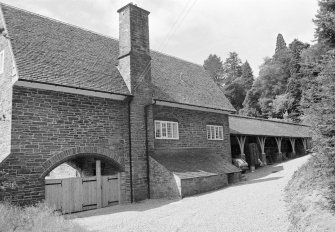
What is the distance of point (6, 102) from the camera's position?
11.4 m

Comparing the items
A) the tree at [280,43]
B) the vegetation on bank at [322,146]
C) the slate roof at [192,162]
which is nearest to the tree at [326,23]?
the vegetation on bank at [322,146]

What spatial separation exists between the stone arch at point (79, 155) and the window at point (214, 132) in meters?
7.41

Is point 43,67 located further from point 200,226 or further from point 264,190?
point 264,190

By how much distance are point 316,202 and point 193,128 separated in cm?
1076

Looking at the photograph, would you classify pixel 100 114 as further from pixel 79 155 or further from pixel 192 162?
pixel 192 162

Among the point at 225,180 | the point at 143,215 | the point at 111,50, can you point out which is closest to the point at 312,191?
the point at 143,215

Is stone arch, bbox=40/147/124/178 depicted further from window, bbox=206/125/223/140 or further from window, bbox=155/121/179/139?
window, bbox=206/125/223/140

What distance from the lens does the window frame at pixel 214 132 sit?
1947 centimetres

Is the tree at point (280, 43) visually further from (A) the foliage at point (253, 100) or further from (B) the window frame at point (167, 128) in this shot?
(B) the window frame at point (167, 128)

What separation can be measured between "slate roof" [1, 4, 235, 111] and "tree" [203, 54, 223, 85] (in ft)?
196

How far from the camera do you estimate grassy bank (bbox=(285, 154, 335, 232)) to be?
6802mm

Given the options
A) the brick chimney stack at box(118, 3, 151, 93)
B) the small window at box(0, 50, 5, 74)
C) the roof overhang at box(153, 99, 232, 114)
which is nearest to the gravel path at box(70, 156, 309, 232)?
the roof overhang at box(153, 99, 232, 114)

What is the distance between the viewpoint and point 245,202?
1148 centimetres

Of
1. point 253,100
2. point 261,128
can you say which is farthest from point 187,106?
point 253,100
